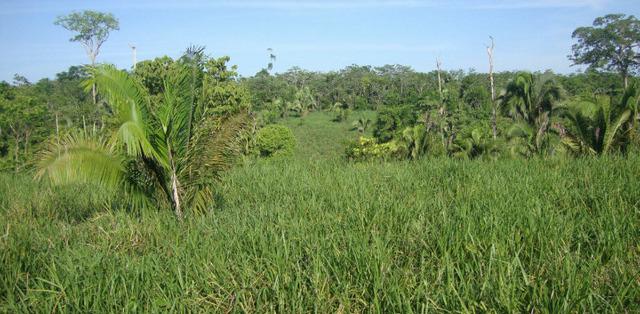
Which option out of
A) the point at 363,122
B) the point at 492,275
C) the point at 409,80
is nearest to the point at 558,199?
the point at 492,275

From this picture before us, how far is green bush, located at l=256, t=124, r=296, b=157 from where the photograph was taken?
26.7 metres

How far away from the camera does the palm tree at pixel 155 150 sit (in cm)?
549

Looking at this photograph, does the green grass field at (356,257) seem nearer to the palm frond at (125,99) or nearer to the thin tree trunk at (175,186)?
the thin tree trunk at (175,186)

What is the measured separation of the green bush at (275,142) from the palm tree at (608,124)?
1692cm

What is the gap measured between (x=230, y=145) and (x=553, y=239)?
418 centimetres

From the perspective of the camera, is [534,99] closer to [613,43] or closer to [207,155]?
[207,155]

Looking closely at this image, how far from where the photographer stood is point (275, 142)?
26.8 metres

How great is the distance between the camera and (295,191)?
769 centimetres

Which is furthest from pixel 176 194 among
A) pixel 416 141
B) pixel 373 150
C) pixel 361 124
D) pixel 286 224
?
pixel 361 124

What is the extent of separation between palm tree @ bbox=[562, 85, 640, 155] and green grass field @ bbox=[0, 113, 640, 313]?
5265mm

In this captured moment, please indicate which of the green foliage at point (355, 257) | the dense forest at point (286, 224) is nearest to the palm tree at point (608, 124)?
the dense forest at point (286, 224)

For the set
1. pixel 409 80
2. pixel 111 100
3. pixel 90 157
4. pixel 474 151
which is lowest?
pixel 474 151

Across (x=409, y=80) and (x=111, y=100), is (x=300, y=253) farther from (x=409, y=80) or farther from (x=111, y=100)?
(x=409, y=80)

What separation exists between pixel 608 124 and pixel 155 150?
10.7 metres
